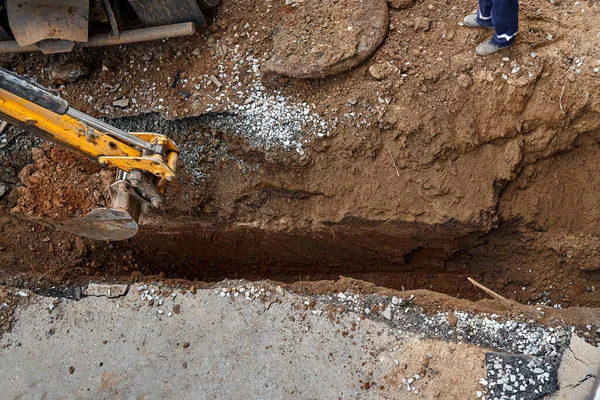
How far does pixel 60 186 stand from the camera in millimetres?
5332

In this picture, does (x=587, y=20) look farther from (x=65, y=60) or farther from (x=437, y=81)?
(x=65, y=60)

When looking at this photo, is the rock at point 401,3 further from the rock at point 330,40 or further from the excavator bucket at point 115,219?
the excavator bucket at point 115,219

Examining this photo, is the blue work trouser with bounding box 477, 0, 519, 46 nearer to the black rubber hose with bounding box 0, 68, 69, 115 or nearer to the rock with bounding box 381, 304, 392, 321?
the rock with bounding box 381, 304, 392, 321

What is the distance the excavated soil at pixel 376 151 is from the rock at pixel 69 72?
9 cm

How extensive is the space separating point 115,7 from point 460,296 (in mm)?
4346

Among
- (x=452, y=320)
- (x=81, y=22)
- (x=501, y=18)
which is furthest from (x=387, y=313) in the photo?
(x=81, y=22)

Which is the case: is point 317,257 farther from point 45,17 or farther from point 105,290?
point 45,17

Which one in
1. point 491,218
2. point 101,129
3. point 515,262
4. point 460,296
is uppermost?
point 101,129

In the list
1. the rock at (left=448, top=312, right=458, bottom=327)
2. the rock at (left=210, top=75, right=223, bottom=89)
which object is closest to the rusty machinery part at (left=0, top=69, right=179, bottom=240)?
the rock at (left=210, top=75, right=223, bottom=89)

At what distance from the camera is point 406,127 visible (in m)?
5.07

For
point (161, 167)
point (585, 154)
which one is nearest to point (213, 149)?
point (161, 167)

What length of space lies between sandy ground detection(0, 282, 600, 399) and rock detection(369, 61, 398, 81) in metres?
2.05

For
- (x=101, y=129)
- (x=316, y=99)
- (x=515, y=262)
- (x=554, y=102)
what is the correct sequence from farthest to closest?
(x=515, y=262), (x=316, y=99), (x=554, y=102), (x=101, y=129)

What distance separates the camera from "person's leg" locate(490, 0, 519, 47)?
4402mm
